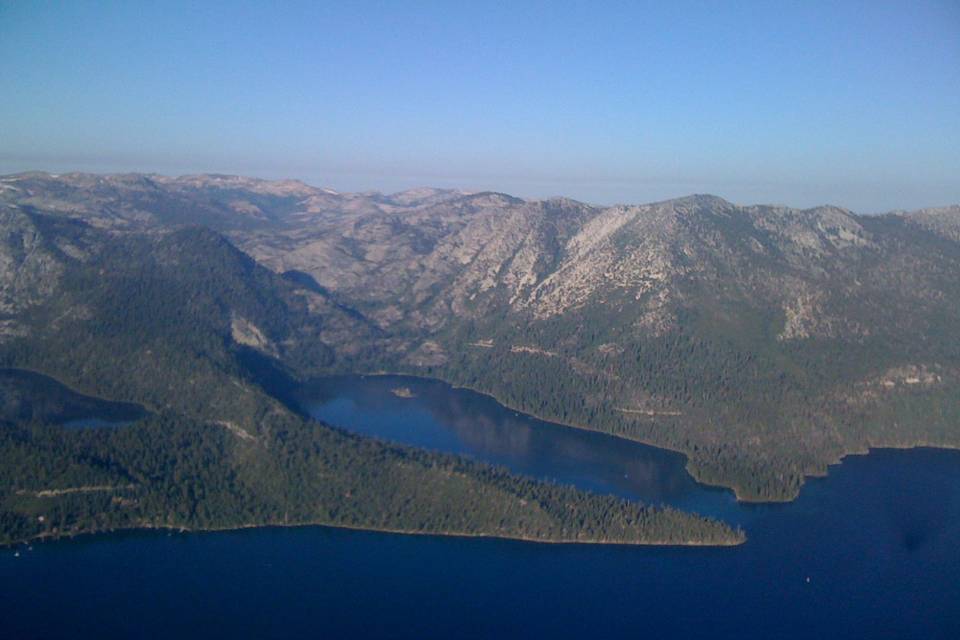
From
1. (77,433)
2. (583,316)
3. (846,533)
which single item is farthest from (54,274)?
(846,533)

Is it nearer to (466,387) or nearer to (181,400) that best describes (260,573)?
(181,400)

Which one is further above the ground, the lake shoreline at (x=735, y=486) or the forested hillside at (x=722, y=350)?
the forested hillside at (x=722, y=350)

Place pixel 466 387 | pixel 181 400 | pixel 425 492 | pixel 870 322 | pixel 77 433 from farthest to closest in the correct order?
pixel 466 387 < pixel 870 322 < pixel 181 400 < pixel 77 433 < pixel 425 492

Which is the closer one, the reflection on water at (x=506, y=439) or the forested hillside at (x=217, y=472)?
the forested hillside at (x=217, y=472)

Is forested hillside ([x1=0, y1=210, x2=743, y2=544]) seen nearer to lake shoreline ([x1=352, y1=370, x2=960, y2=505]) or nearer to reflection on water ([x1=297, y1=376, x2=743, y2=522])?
reflection on water ([x1=297, y1=376, x2=743, y2=522])

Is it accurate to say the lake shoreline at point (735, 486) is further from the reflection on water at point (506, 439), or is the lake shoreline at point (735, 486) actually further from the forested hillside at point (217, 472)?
the forested hillside at point (217, 472)

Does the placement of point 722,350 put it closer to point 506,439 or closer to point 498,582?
point 506,439

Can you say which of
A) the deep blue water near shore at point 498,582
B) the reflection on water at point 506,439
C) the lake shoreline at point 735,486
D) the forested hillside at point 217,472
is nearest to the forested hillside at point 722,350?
the lake shoreline at point 735,486

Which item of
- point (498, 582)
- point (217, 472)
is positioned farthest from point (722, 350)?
point (217, 472)
